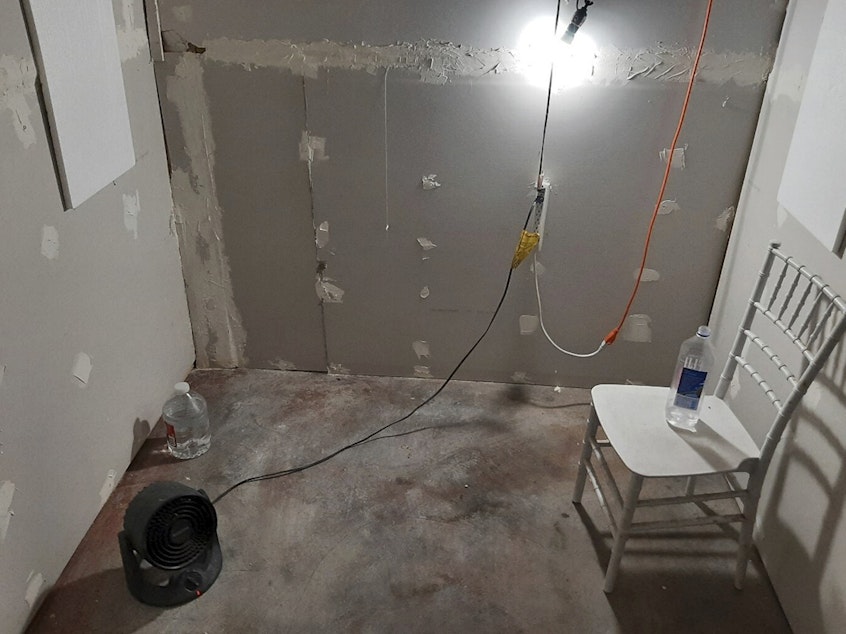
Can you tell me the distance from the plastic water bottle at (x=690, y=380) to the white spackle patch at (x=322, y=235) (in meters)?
1.33

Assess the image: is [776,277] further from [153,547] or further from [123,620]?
[123,620]

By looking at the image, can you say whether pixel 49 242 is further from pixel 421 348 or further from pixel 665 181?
pixel 665 181

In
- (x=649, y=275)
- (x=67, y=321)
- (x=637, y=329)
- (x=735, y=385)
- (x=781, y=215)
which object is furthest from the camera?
(x=637, y=329)

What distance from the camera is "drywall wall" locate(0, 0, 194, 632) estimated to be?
5.56ft

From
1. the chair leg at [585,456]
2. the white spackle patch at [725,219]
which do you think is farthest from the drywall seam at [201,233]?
the white spackle patch at [725,219]

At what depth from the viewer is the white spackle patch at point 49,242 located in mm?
1804

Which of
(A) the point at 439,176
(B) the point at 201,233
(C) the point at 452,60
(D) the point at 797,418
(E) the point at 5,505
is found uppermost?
(C) the point at 452,60

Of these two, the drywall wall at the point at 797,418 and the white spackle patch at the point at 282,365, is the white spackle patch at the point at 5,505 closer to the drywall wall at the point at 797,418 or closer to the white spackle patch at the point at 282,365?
the white spackle patch at the point at 282,365

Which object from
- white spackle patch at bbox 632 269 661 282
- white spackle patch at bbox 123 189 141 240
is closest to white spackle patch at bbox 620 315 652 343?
white spackle patch at bbox 632 269 661 282

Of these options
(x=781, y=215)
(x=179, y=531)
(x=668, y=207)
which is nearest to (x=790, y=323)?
(x=781, y=215)

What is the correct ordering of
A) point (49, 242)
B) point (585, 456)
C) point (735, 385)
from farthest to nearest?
point (735, 385) < point (585, 456) < point (49, 242)

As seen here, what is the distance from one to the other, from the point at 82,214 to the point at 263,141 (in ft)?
2.33

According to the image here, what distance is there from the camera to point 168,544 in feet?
6.19

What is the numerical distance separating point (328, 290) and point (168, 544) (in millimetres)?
1154
